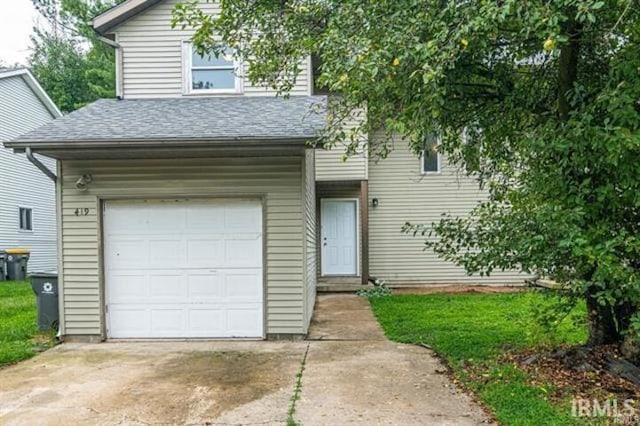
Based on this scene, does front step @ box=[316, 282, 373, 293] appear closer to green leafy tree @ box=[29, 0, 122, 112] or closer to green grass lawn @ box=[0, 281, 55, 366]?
green grass lawn @ box=[0, 281, 55, 366]

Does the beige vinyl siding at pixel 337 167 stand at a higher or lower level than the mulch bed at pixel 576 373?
higher

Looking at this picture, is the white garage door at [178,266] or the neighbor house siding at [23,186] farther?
the neighbor house siding at [23,186]

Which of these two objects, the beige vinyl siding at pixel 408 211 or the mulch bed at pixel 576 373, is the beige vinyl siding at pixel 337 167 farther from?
the mulch bed at pixel 576 373

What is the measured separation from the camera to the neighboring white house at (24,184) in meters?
16.1

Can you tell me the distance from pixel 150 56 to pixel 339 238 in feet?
20.2

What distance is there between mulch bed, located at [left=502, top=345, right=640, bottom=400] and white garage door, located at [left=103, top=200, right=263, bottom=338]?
12.3ft

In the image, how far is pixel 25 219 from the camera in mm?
17531

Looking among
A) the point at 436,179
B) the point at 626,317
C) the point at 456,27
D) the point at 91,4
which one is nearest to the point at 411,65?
the point at 456,27

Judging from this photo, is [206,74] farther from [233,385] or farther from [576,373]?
[576,373]

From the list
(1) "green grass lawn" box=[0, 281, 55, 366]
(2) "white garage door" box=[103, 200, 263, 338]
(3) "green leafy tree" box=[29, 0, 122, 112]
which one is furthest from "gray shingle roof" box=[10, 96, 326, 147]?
(3) "green leafy tree" box=[29, 0, 122, 112]

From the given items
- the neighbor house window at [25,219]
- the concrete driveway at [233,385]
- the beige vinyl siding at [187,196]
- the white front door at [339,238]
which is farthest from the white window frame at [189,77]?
the neighbor house window at [25,219]

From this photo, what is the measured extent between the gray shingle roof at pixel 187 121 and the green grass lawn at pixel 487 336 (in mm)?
3273

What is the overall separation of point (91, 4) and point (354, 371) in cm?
3124

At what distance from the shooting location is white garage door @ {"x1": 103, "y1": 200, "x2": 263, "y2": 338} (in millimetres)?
6879
